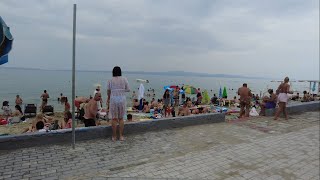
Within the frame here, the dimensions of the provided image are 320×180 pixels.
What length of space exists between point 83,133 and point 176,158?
202 centimetres

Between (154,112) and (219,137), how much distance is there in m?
9.85

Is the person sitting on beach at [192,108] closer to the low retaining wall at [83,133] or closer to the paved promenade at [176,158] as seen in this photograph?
the low retaining wall at [83,133]

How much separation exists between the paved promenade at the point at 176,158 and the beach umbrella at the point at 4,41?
5.46ft

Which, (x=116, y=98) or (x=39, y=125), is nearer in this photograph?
(x=116, y=98)

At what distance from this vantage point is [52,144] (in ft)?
16.1

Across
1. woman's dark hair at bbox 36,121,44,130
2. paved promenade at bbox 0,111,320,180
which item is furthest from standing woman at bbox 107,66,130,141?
woman's dark hair at bbox 36,121,44,130

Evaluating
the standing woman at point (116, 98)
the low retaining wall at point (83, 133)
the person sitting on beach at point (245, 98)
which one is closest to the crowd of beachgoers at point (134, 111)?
the person sitting on beach at point (245, 98)

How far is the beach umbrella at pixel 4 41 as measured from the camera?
352 centimetres

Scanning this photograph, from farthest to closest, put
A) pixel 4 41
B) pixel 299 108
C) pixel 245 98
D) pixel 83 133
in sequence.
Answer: pixel 299 108 → pixel 245 98 → pixel 83 133 → pixel 4 41

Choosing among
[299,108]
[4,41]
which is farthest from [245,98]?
[4,41]

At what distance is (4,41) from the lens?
358cm

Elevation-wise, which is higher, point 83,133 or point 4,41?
point 4,41

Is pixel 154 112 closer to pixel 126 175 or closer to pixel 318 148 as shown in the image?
pixel 318 148

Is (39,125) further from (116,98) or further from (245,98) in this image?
(245,98)
